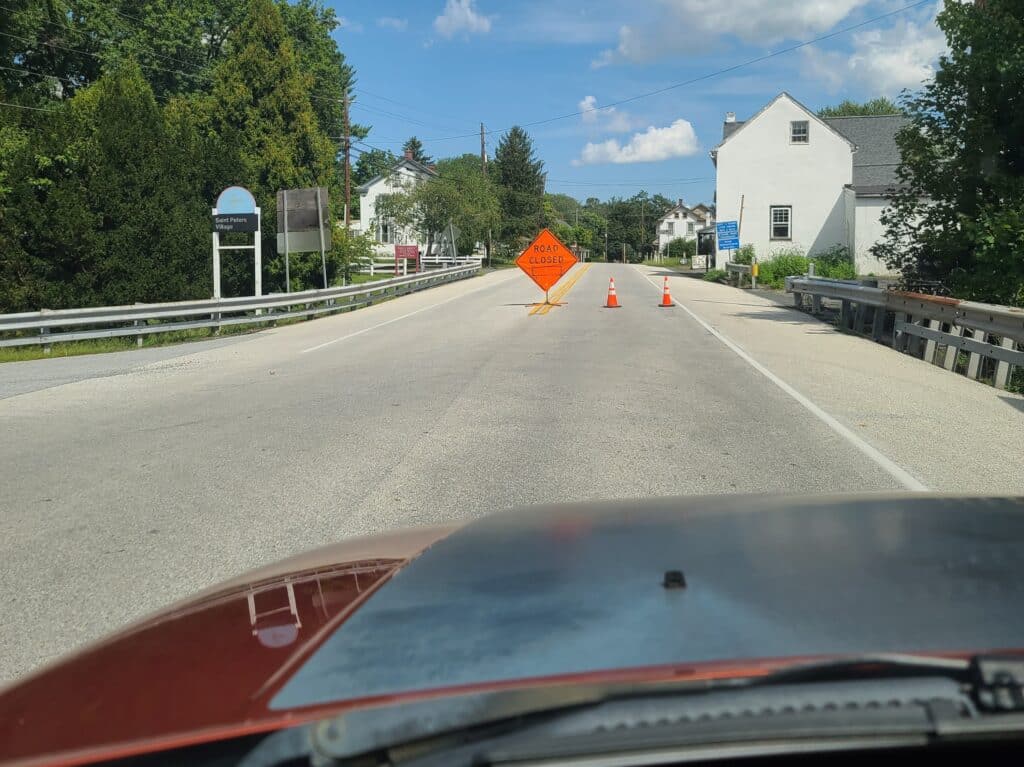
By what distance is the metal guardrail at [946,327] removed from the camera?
496 inches

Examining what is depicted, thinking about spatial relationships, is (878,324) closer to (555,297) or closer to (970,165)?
(970,165)

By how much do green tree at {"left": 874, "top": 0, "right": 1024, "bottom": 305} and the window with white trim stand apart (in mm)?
31551

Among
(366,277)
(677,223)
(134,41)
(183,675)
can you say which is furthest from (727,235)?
(677,223)

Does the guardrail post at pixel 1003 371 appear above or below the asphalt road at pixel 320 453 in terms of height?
above

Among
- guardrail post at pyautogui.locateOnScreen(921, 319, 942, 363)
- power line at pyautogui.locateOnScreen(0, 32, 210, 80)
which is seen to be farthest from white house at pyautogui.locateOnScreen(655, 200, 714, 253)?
guardrail post at pyautogui.locateOnScreen(921, 319, 942, 363)

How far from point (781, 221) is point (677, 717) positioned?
5305 cm

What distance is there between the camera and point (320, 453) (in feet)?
28.3

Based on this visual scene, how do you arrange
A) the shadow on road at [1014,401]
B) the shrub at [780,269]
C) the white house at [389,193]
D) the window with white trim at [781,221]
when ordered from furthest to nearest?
the white house at [389,193]
the window with white trim at [781,221]
the shrub at [780,269]
the shadow on road at [1014,401]

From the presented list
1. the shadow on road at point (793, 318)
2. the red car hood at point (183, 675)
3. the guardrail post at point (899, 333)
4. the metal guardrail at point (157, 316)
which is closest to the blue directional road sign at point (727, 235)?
the shadow on road at point (793, 318)

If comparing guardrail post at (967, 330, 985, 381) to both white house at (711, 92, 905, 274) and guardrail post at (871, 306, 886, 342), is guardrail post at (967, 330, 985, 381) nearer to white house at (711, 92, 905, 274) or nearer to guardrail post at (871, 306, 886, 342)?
guardrail post at (871, 306, 886, 342)

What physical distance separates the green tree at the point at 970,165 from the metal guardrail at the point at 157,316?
48.0ft

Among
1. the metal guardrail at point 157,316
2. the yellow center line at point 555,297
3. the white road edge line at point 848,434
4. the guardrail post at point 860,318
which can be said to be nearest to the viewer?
the white road edge line at point 848,434

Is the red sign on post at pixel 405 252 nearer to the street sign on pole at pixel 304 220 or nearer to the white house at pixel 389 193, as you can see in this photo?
the white house at pixel 389 193

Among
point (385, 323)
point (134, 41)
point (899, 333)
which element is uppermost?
point (134, 41)
